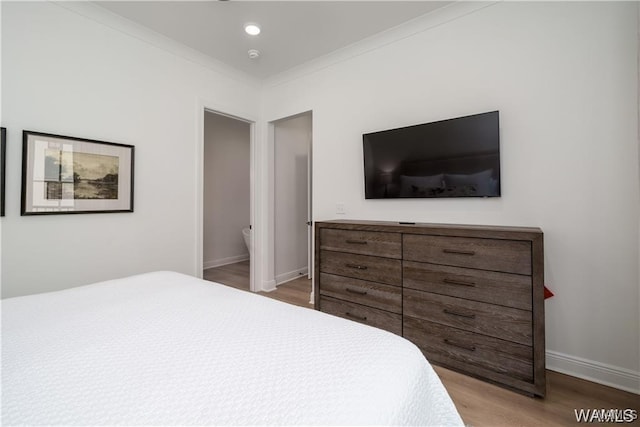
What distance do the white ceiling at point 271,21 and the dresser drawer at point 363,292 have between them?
2.26 m

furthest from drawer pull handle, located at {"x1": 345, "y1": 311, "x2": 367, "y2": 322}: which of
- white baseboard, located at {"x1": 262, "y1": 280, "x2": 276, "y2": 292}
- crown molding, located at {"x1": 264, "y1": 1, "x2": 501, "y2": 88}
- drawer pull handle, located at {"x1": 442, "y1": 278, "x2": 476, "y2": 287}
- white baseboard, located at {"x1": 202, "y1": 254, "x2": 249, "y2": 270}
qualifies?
white baseboard, located at {"x1": 202, "y1": 254, "x2": 249, "y2": 270}

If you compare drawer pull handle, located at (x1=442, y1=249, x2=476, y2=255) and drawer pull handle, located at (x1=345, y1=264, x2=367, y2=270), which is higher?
drawer pull handle, located at (x1=442, y1=249, x2=476, y2=255)

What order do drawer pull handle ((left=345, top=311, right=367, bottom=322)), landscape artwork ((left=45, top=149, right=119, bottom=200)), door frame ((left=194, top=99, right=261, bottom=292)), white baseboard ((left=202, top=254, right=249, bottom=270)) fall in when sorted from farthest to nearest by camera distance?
1. white baseboard ((left=202, top=254, right=249, bottom=270))
2. door frame ((left=194, top=99, right=261, bottom=292))
3. drawer pull handle ((left=345, top=311, right=367, bottom=322))
4. landscape artwork ((left=45, top=149, right=119, bottom=200))

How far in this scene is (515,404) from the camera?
161 centimetres

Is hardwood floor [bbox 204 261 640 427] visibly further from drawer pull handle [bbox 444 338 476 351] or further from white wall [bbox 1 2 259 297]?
white wall [bbox 1 2 259 297]

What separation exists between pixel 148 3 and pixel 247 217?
396cm

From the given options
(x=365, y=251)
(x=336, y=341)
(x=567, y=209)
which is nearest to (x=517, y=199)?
(x=567, y=209)

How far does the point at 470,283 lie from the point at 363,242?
824 mm

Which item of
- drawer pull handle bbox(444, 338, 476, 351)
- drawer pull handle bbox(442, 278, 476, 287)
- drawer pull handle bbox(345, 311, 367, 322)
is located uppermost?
drawer pull handle bbox(442, 278, 476, 287)

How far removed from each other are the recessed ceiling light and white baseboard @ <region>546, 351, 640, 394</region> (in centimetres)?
347

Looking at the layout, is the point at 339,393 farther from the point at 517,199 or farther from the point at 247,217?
the point at 247,217

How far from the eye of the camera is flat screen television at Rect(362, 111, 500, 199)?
2.09 metres

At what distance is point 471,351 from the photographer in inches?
72.6

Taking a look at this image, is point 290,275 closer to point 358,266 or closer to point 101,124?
point 358,266
